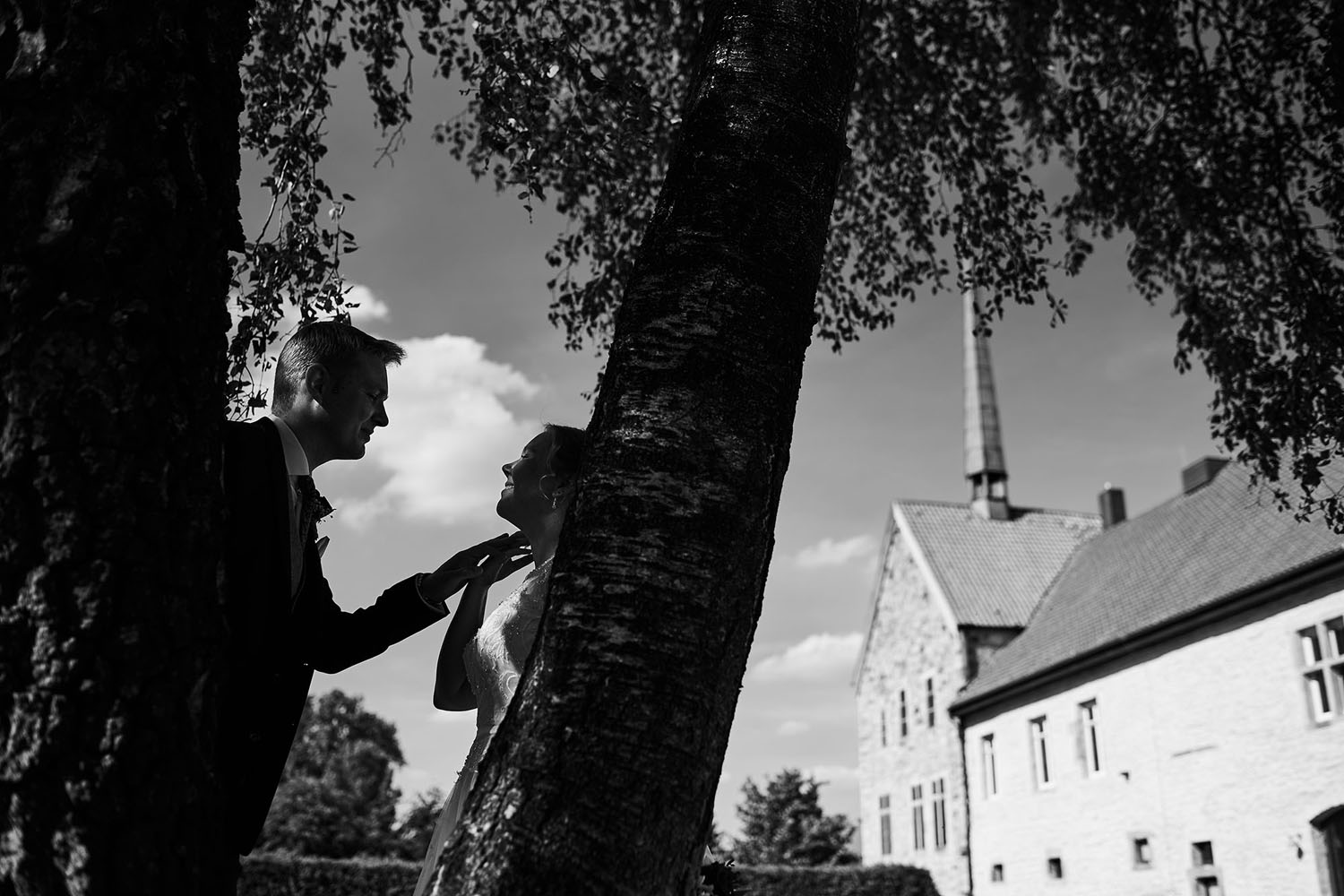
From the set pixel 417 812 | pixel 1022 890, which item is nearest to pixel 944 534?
pixel 1022 890

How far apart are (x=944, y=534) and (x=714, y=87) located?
3050 centimetres

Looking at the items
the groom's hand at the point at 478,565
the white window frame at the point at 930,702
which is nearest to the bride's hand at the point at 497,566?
the groom's hand at the point at 478,565

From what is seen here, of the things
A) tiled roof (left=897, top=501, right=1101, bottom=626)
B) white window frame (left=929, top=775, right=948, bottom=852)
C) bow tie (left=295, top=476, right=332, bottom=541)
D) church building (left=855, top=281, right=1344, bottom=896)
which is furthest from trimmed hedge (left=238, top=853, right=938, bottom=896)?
bow tie (left=295, top=476, right=332, bottom=541)

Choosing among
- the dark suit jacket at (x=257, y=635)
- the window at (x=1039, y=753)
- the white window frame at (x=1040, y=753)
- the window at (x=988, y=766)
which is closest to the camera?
the dark suit jacket at (x=257, y=635)

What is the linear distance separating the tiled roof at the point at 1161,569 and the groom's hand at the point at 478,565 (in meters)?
15.6

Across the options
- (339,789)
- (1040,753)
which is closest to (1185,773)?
(1040,753)

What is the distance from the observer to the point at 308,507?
2475 millimetres

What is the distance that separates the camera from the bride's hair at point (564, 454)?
3354 mm

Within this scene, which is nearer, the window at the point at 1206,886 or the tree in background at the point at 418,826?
the window at the point at 1206,886

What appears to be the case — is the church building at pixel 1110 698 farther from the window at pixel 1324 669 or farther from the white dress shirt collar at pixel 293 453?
the white dress shirt collar at pixel 293 453

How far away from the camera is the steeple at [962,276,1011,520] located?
34062mm

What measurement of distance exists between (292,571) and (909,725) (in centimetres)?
2900

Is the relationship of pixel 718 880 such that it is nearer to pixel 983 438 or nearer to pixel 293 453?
pixel 293 453

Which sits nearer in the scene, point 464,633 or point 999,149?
point 464,633
